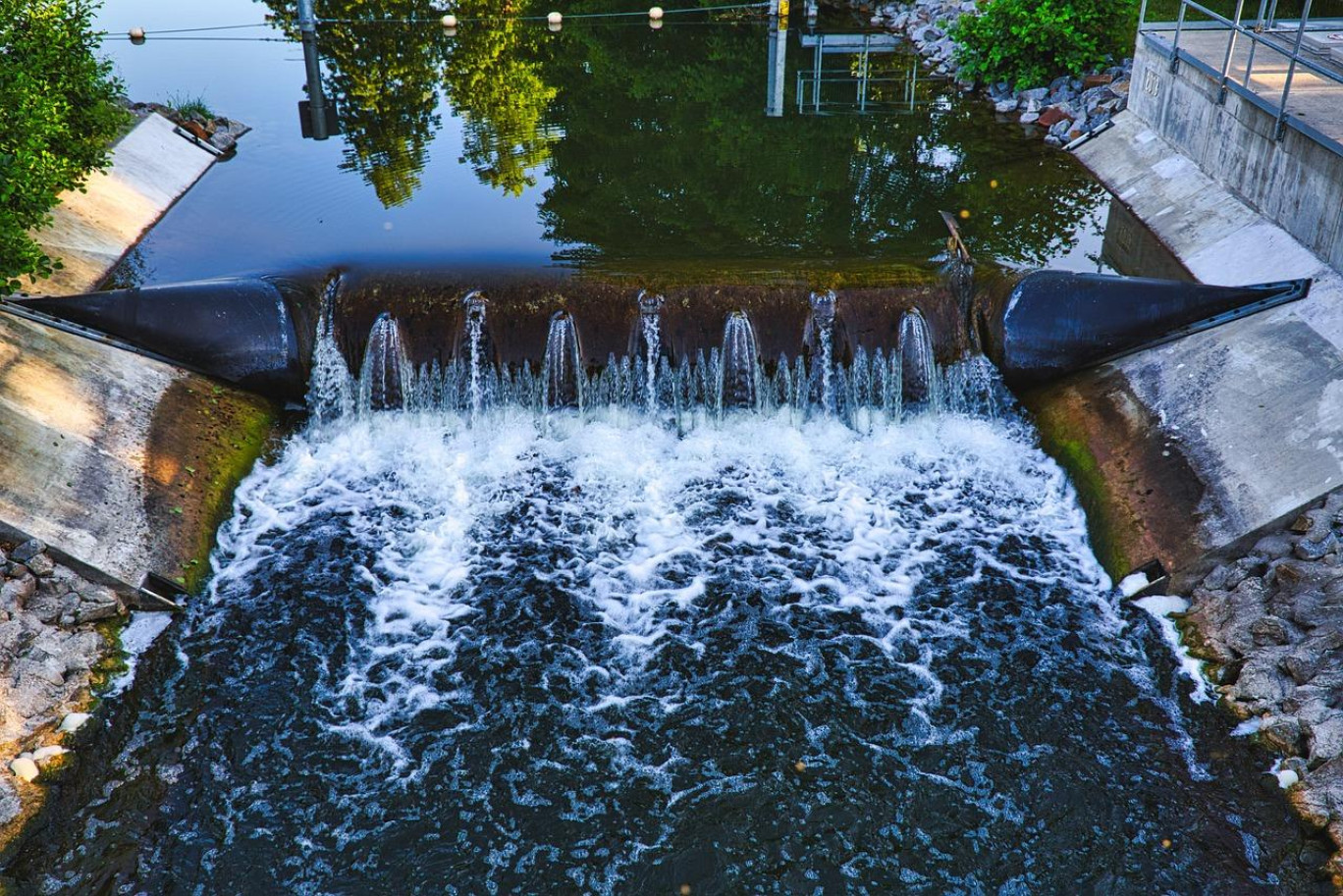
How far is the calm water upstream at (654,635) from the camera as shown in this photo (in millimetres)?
8117

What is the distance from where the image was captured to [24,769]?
8.42 metres

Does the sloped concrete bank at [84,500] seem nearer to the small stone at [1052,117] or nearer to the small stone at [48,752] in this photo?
the small stone at [48,752]

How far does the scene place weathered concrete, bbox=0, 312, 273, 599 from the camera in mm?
10188

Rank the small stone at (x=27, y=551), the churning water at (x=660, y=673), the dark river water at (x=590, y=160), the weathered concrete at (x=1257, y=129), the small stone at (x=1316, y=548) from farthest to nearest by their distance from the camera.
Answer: the dark river water at (x=590, y=160) → the weathered concrete at (x=1257, y=129) → the small stone at (x=27, y=551) → the small stone at (x=1316, y=548) → the churning water at (x=660, y=673)

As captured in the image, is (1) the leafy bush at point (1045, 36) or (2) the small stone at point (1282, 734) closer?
(2) the small stone at point (1282, 734)

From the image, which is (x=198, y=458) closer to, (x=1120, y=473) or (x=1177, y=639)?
(x=1120, y=473)

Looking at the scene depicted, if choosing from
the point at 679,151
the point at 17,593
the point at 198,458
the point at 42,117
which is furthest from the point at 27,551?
the point at 679,151

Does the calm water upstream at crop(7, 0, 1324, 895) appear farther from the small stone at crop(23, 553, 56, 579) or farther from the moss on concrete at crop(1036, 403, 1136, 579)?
the small stone at crop(23, 553, 56, 579)

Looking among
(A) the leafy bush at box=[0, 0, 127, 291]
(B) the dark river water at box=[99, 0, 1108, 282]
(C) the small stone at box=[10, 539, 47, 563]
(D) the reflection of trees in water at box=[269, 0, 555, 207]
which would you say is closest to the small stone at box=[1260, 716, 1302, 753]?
(B) the dark river water at box=[99, 0, 1108, 282]

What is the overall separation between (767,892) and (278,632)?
511cm

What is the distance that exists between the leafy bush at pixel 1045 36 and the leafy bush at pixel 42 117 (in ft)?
55.5

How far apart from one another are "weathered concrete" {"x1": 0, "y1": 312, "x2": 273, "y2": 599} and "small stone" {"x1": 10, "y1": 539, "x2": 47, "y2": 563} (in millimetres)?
126

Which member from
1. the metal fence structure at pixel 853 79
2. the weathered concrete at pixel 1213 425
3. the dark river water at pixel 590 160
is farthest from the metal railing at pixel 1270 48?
the metal fence structure at pixel 853 79

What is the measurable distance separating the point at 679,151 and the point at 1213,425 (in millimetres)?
11393
